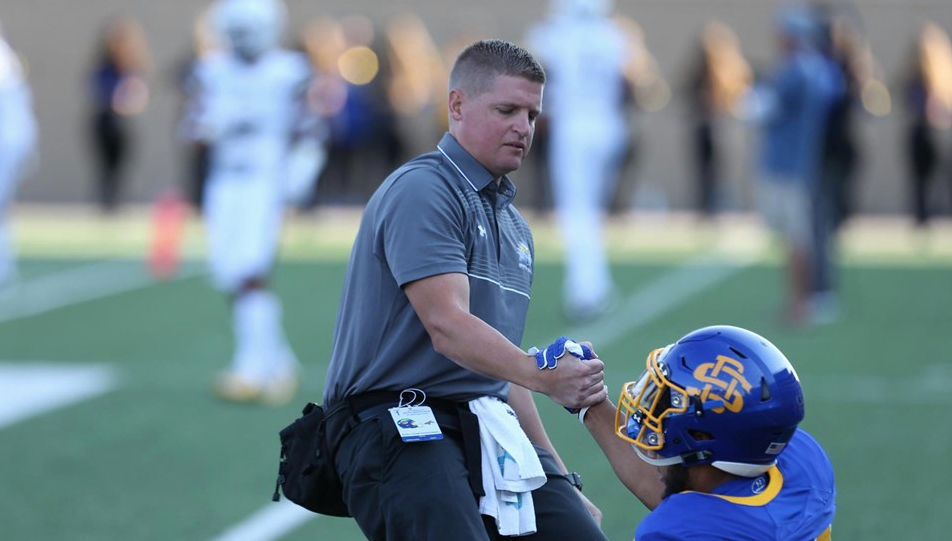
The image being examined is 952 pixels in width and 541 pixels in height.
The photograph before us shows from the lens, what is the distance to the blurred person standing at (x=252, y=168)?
9859 mm

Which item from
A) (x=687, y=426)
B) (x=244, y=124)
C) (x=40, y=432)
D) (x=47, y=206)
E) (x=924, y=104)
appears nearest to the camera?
(x=687, y=426)

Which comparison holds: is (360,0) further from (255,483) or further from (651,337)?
(255,483)

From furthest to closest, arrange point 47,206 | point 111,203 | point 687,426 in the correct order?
point 47,206 → point 111,203 → point 687,426

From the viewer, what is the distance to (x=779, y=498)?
12.3ft

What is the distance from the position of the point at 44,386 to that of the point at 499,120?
22.4ft

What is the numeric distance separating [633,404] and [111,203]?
2030 centimetres

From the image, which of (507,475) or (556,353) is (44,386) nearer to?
(507,475)

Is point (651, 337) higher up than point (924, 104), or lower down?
lower down

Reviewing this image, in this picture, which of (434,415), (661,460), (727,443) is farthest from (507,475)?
(727,443)

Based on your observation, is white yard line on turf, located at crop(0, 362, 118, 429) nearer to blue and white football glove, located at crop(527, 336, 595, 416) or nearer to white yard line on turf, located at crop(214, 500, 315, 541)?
white yard line on turf, located at crop(214, 500, 315, 541)

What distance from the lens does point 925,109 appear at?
19.5 m

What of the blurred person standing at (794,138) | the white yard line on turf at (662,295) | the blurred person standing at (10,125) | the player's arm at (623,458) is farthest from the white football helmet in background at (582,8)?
the player's arm at (623,458)

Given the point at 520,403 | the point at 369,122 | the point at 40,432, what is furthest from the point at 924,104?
the point at 520,403

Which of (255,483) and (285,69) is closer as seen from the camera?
(255,483)
